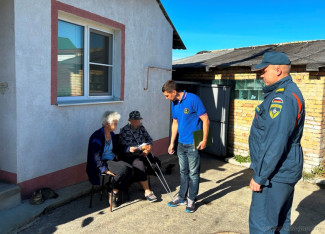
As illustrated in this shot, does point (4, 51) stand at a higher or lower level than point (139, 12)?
lower

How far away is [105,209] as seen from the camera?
4.00 metres

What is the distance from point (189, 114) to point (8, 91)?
2.43m

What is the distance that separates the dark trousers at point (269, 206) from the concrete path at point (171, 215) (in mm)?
1200

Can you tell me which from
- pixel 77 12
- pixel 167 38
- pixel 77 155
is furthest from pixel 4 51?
pixel 167 38

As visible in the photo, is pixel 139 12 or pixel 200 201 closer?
pixel 200 201

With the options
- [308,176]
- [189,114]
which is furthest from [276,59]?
[308,176]

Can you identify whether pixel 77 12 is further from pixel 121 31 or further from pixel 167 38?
pixel 167 38

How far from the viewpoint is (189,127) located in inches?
154

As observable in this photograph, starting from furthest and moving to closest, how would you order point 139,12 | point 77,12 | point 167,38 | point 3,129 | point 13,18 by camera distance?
point 167,38, point 139,12, point 77,12, point 3,129, point 13,18

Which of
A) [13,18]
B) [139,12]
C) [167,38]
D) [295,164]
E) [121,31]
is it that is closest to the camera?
[295,164]

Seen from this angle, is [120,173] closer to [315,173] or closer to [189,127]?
[189,127]

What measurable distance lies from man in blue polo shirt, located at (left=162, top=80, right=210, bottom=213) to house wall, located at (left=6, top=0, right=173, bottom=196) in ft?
5.46

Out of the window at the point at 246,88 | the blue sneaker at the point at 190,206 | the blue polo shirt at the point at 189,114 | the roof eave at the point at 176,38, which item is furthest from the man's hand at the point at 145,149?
the roof eave at the point at 176,38

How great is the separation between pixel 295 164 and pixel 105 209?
2713 mm
